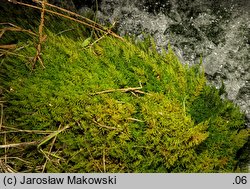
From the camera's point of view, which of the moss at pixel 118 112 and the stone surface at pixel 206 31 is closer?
the moss at pixel 118 112

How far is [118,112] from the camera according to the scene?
134 cm

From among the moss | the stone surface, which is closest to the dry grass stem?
the moss

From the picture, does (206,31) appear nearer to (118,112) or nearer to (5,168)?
(118,112)

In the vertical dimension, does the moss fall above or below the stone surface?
below

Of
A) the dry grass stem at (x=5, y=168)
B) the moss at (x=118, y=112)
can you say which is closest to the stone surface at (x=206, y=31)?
the moss at (x=118, y=112)

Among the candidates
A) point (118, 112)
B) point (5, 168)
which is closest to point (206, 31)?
point (118, 112)

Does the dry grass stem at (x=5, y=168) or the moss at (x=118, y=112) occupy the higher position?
the moss at (x=118, y=112)

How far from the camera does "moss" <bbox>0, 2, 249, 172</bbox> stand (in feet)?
4.34

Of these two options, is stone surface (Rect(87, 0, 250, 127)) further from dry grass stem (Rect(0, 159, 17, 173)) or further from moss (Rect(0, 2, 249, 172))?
dry grass stem (Rect(0, 159, 17, 173))

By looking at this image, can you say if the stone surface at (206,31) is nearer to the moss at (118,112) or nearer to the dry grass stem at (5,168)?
the moss at (118,112)

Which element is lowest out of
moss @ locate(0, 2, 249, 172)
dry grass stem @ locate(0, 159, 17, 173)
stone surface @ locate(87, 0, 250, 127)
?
dry grass stem @ locate(0, 159, 17, 173)

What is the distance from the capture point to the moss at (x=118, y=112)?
1.32 m

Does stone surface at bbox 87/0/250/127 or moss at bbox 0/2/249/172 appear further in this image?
stone surface at bbox 87/0/250/127

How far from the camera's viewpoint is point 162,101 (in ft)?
4.41
